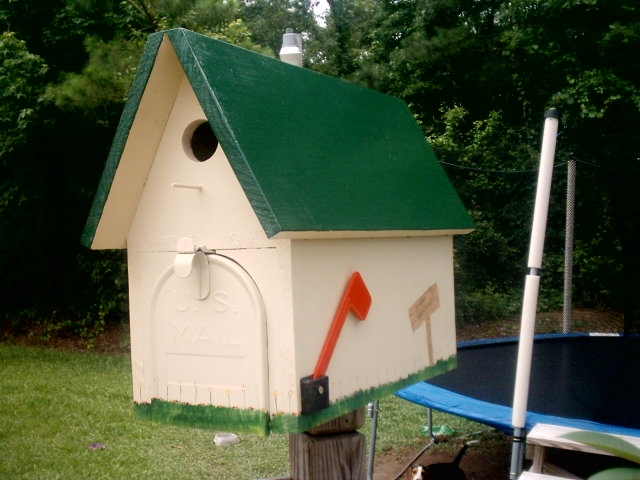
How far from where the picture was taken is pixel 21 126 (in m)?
7.39

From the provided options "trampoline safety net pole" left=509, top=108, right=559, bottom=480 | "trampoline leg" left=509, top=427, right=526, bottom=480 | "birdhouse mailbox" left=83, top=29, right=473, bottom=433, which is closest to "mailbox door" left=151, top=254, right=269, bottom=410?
"birdhouse mailbox" left=83, top=29, right=473, bottom=433

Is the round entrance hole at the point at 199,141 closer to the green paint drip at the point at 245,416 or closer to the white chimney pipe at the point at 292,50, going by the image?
the white chimney pipe at the point at 292,50

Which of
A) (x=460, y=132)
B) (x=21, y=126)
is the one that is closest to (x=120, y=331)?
(x=21, y=126)

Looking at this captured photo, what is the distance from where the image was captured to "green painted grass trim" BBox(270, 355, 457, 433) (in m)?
1.20

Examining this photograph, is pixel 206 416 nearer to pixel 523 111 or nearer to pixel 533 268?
pixel 533 268

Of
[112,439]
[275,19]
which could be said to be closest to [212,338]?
[112,439]

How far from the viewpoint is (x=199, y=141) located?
1446mm

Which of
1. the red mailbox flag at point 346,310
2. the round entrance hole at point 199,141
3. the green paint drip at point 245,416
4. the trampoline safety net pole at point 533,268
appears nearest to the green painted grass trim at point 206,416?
the green paint drip at point 245,416

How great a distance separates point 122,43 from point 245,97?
5.72 meters

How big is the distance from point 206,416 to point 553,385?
3551 mm

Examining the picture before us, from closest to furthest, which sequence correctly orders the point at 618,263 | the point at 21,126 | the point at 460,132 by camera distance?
the point at 618,263
the point at 21,126
the point at 460,132

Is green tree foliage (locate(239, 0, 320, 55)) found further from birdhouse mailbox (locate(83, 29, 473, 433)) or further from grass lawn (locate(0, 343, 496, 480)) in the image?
birdhouse mailbox (locate(83, 29, 473, 433))

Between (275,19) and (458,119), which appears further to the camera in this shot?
(275,19)

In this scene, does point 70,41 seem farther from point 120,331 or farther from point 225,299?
point 225,299
